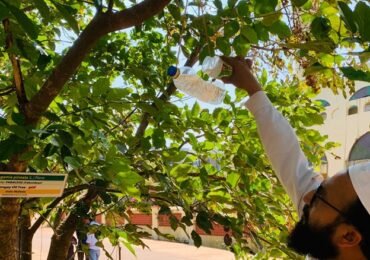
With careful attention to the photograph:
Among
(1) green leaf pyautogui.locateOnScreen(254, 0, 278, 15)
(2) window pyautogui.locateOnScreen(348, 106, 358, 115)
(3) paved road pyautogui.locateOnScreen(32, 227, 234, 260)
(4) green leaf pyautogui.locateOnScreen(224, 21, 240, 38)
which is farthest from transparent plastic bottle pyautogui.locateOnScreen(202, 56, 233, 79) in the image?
(2) window pyautogui.locateOnScreen(348, 106, 358, 115)

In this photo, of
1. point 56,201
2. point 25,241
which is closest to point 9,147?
point 56,201

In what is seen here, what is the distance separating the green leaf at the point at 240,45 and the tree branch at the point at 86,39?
22 cm

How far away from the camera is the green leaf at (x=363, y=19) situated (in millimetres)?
909

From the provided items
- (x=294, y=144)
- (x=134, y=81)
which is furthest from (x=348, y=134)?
(x=294, y=144)

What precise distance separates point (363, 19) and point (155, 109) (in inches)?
37.7

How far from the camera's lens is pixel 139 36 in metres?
2.38

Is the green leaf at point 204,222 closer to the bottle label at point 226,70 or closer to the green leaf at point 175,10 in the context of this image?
the bottle label at point 226,70

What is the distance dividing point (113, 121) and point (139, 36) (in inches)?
20.9

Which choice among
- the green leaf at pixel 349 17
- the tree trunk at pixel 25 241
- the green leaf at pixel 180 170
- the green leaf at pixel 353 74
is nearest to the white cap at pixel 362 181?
the green leaf at pixel 353 74

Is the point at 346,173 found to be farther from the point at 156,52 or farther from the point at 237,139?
the point at 156,52

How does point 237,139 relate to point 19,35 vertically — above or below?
below

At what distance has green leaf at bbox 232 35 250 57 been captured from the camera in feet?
4.29

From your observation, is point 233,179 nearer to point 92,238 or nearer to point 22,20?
point 22,20

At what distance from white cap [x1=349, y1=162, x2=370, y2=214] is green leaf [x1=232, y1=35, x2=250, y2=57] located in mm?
468
